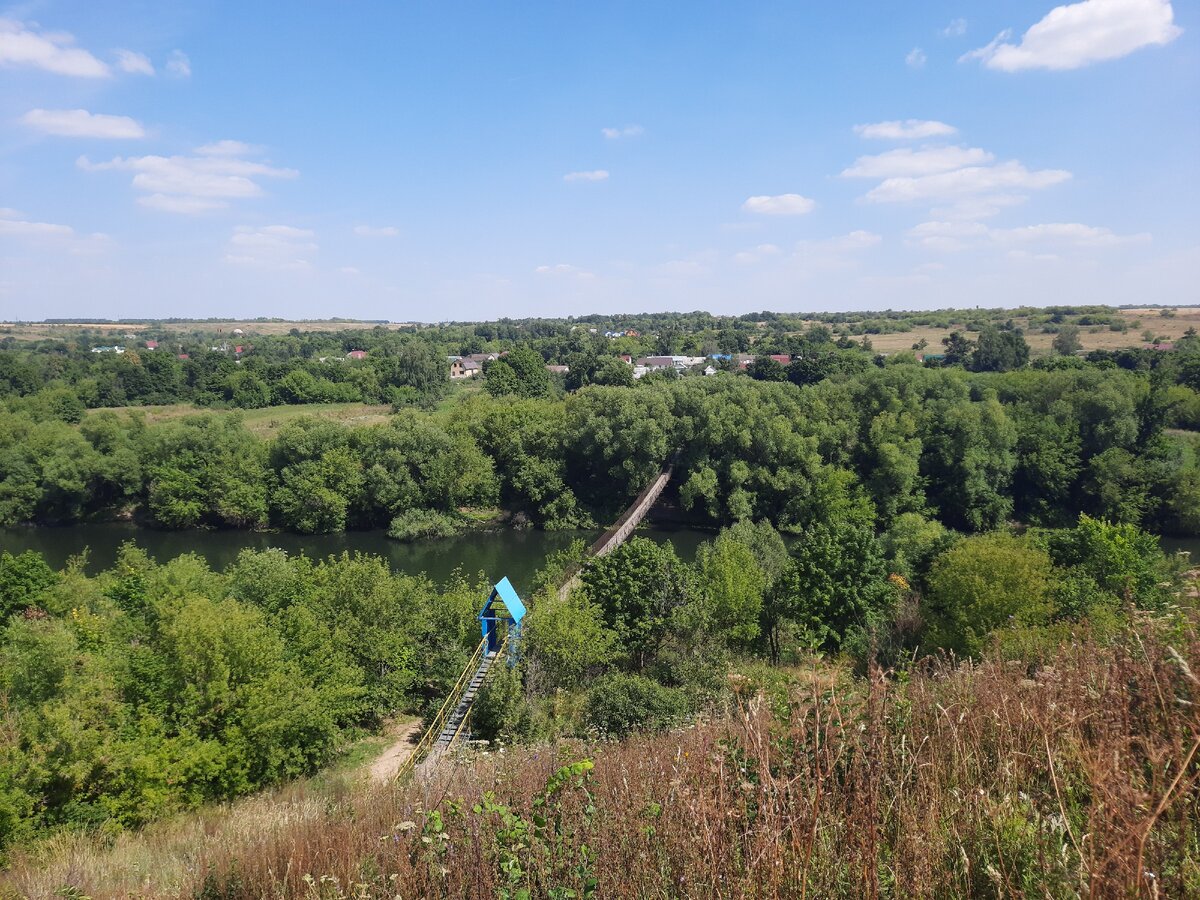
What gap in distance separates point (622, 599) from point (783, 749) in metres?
12.0

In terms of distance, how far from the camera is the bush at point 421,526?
3159cm

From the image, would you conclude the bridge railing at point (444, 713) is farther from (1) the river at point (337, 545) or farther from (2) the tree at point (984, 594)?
(1) the river at point (337, 545)

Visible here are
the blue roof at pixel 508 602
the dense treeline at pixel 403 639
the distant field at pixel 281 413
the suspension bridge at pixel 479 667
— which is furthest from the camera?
the distant field at pixel 281 413

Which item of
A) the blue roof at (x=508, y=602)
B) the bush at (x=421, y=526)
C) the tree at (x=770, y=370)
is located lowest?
the bush at (x=421, y=526)

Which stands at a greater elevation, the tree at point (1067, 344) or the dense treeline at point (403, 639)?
the tree at point (1067, 344)

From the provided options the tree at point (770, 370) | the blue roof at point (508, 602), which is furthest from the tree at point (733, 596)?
the tree at point (770, 370)

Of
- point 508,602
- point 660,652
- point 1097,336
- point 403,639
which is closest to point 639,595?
point 660,652

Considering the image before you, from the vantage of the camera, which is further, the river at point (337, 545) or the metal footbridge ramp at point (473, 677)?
the river at point (337, 545)

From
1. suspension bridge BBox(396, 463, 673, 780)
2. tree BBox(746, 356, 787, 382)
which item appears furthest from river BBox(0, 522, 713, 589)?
tree BBox(746, 356, 787, 382)

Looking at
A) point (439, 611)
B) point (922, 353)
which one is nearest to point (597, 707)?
point (439, 611)

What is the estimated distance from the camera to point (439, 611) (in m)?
16.7

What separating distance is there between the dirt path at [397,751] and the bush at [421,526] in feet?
57.3

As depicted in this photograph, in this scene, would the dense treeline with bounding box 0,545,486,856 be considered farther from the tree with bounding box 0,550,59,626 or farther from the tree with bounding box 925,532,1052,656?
the tree with bounding box 925,532,1052,656

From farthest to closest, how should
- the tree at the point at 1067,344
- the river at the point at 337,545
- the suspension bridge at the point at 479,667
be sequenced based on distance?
the tree at the point at 1067,344
the river at the point at 337,545
the suspension bridge at the point at 479,667
